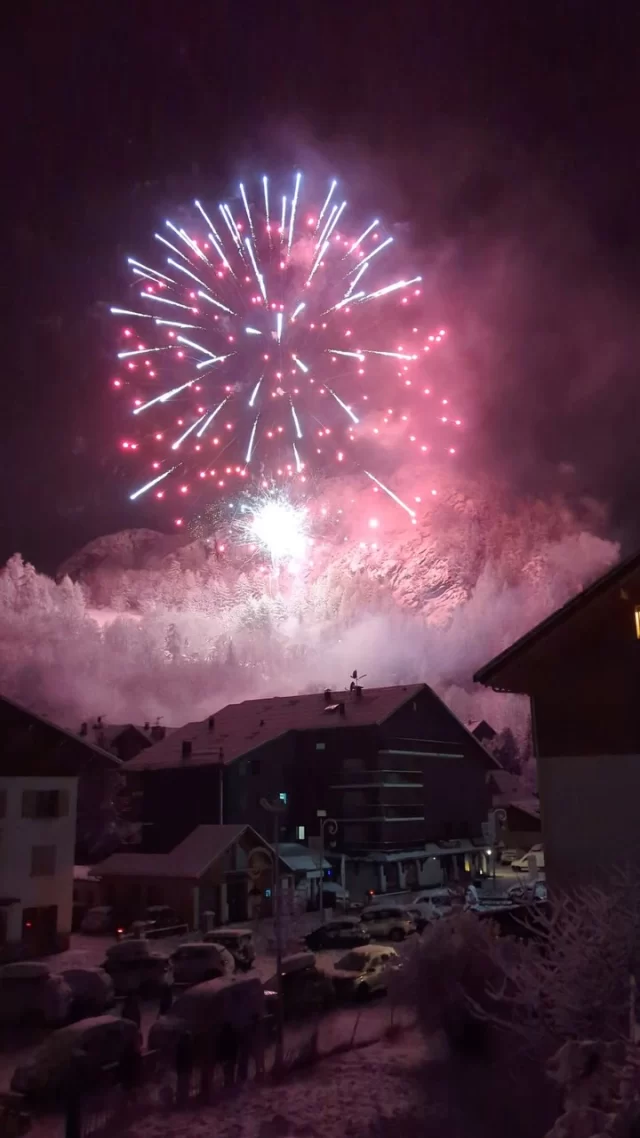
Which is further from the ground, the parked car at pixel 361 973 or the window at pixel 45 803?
the window at pixel 45 803

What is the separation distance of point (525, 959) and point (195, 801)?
3601 cm

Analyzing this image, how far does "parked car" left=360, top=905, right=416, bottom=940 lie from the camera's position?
31.8 m

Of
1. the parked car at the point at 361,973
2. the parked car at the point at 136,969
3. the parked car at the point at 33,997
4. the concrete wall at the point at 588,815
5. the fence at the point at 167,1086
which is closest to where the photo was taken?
the fence at the point at 167,1086

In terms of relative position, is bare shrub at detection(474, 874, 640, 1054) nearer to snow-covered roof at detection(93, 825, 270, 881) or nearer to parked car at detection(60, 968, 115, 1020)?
parked car at detection(60, 968, 115, 1020)

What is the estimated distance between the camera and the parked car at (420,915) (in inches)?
1314

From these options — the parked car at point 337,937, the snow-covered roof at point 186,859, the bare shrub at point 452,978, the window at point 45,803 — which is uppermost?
the window at point 45,803

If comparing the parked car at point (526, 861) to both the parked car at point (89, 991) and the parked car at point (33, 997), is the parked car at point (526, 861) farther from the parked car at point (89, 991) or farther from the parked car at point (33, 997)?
the parked car at point (33, 997)

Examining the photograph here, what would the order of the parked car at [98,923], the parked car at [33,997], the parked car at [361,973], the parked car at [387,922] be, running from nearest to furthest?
the parked car at [33,997], the parked car at [361,973], the parked car at [387,922], the parked car at [98,923]

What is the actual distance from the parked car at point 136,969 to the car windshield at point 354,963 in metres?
5.25

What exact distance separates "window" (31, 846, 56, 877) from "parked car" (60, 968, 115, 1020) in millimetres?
11446

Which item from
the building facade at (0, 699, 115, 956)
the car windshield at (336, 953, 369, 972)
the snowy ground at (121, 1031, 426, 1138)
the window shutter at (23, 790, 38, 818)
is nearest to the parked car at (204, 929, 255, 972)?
the car windshield at (336, 953, 369, 972)

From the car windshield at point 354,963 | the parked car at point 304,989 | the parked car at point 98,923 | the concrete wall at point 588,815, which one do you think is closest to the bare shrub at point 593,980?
the concrete wall at point 588,815

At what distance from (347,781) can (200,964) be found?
2394 cm

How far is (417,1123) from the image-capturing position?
13.4 metres
